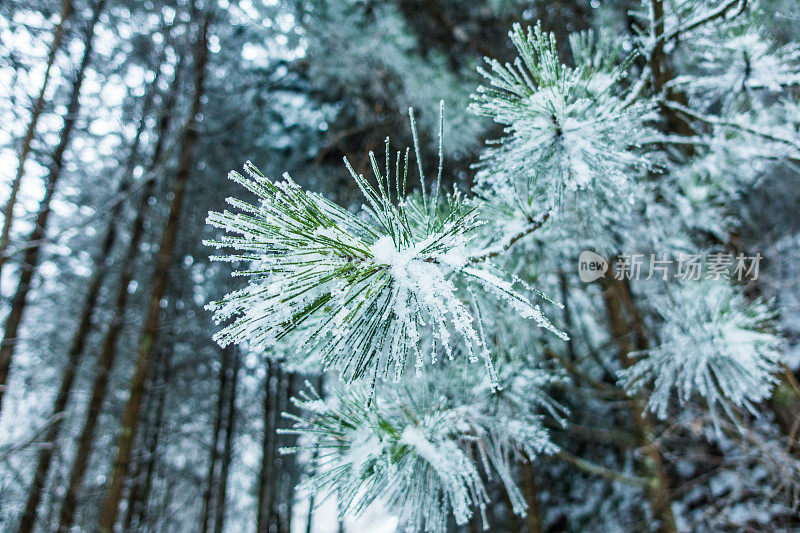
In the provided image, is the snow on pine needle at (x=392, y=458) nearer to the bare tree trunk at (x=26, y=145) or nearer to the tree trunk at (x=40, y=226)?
the bare tree trunk at (x=26, y=145)

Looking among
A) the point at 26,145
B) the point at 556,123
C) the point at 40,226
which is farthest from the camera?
the point at 40,226

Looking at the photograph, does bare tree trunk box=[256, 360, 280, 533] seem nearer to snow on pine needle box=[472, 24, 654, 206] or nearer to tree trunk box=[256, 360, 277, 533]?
tree trunk box=[256, 360, 277, 533]

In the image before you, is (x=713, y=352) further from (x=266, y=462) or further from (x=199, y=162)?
(x=199, y=162)

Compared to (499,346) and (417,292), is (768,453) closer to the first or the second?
(499,346)

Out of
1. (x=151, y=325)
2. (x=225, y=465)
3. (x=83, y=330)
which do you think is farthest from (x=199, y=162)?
(x=225, y=465)

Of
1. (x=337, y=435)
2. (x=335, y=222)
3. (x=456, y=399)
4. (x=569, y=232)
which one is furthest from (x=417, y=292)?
(x=569, y=232)

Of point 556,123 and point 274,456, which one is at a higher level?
point 274,456
